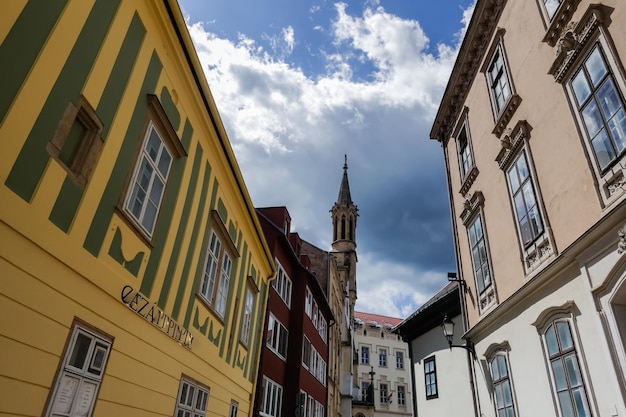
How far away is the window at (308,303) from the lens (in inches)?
910

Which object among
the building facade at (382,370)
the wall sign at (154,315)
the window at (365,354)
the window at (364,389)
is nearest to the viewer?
the wall sign at (154,315)

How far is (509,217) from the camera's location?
10.4 meters

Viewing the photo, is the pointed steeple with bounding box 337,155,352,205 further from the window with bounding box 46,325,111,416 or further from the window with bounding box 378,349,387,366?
the window with bounding box 46,325,111,416

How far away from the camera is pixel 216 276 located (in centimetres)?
1000

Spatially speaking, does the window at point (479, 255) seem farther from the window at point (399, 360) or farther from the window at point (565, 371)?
the window at point (399, 360)

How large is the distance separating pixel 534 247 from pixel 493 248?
6.70 ft

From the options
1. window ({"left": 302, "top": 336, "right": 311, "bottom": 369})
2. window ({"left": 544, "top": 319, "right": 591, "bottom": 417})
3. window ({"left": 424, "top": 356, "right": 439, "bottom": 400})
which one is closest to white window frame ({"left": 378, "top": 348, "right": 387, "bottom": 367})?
window ({"left": 302, "top": 336, "right": 311, "bottom": 369})

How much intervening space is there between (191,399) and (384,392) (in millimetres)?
55393

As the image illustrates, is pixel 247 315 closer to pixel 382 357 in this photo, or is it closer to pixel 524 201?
Result: pixel 524 201

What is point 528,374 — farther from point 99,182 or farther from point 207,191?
point 99,182

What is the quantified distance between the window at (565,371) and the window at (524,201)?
2045 mm

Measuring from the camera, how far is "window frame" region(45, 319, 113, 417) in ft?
14.9

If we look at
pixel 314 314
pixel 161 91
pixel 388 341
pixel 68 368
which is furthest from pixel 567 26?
pixel 388 341

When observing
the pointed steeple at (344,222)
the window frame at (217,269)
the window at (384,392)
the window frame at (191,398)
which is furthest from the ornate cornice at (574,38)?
the window at (384,392)
